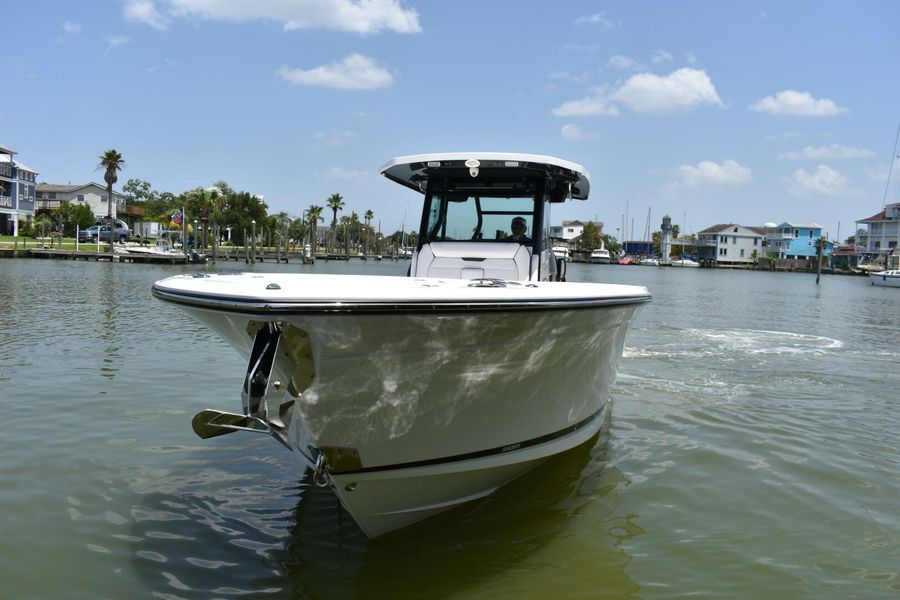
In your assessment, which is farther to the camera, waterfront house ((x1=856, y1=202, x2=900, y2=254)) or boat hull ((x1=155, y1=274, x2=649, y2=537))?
waterfront house ((x1=856, y1=202, x2=900, y2=254))

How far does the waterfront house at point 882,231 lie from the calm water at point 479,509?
126 metres

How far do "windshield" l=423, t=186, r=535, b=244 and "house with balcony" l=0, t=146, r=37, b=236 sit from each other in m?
79.0

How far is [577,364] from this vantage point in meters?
5.64

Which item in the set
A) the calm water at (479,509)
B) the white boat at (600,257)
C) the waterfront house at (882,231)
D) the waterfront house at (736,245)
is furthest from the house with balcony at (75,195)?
the waterfront house at (882,231)

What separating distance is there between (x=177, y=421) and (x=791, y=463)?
22.5 ft

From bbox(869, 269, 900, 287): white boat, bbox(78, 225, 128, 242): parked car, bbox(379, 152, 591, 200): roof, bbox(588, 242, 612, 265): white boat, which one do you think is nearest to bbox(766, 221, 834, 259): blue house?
bbox(588, 242, 612, 265): white boat

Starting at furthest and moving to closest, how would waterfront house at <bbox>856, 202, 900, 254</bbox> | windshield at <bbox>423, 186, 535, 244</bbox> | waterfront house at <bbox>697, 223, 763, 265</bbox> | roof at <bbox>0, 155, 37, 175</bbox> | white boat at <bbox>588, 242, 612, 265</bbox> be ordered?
white boat at <bbox>588, 242, 612, 265</bbox>, waterfront house at <bbox>697, 223, 763, 265</bbox>, waterfront house at <bbox>856, 202, 900, 254</bbox>, roof at <bbox>0, 155, 37, 175</bbox>, windshield at <bbox>423, 186, 535, 244</bbox>

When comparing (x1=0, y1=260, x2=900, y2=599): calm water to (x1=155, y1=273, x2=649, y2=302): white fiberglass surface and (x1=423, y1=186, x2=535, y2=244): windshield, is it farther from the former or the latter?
(x1=423, y1=186, x2=535, y2=244): windshield

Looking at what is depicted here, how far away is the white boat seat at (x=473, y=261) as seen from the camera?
7.74 metres

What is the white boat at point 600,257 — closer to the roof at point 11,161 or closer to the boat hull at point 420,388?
the roof at point 11,161

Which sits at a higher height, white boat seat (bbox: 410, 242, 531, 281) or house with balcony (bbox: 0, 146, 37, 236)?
house with balcony (bbox: 0, 146, 37, 236)

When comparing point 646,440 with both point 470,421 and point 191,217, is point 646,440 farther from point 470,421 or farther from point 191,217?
point 191,217

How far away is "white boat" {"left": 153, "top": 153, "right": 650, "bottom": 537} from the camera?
4.23 meters

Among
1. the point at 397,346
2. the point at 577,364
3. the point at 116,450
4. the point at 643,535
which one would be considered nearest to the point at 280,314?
the point at 397,346
